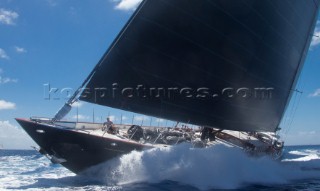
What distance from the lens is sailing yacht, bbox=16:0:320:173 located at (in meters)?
13.6

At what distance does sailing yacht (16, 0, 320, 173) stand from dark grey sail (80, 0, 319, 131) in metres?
0.04

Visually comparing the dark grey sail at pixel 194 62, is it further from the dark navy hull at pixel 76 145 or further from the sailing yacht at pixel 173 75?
the dark navy hull at pixel 76 145

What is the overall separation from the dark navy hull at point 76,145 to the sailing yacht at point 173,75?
4 cm

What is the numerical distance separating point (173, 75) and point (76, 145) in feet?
17.4

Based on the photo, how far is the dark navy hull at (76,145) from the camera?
44.8 ft

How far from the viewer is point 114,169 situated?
13.5m

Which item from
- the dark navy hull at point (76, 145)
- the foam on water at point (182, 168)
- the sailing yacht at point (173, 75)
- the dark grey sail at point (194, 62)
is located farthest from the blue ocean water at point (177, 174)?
the dark grey sail at point (194, 62)

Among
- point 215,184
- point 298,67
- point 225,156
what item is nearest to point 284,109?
point 298,67

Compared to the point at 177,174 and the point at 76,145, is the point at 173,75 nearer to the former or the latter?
the point at 177,174

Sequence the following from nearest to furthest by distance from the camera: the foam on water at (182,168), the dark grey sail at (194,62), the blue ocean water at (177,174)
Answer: the blue ocean water at (177,174) < the foam on water at (182,168) < the dark grey sail at (194,62)

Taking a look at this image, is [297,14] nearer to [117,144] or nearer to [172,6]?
[172,6]

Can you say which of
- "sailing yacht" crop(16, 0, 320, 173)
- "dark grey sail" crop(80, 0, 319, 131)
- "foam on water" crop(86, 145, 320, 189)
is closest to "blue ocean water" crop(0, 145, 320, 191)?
"foam on water" crop(86, 145, 320, 189)

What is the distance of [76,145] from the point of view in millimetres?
13883

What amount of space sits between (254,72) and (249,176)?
5.38 metres
